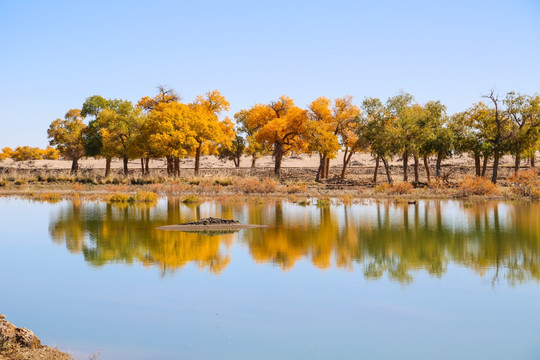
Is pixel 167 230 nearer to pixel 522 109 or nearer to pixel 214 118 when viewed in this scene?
pixel 522 109


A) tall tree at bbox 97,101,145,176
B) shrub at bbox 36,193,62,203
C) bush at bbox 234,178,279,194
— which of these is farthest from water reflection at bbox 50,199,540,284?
tall tree at bbox 97,101,145,176

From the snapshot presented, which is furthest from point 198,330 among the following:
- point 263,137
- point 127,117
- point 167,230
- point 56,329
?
point 127,117

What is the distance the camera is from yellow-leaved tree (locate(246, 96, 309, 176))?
5875 cm

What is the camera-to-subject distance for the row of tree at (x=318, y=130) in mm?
48250

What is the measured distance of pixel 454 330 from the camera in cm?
995

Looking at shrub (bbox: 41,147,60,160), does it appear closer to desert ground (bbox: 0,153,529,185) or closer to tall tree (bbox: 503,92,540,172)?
desert ground (bbox: 0,153,529,185)

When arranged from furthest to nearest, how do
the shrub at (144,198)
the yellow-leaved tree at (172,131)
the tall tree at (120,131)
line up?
the tall tree at (120,131), the yellow-leaved tree at (172,131), the shrub at (144,198)

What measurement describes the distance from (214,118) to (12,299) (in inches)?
1970

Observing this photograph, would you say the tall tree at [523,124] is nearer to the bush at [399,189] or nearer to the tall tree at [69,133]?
the bush at [399,189]

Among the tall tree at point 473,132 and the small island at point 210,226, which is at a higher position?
the tall tree at point 473,132

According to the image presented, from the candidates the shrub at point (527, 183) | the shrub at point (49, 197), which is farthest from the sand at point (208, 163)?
the shrub at point (49, 197)

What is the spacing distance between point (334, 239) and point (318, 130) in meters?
37.0

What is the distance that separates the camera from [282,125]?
58.5 metres

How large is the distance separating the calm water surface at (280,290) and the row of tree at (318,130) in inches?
1029
